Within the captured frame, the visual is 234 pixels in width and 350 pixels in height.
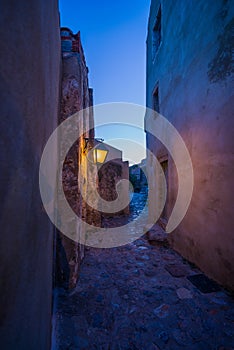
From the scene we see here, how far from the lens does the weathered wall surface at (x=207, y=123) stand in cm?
284

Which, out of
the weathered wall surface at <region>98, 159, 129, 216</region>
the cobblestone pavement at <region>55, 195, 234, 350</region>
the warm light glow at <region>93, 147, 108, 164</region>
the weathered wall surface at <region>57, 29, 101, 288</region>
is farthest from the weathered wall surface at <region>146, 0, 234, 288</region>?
the weathered wall surface at <region>98, 159, 129, 216</region>

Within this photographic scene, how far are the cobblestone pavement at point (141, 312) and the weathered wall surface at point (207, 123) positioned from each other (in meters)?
0.62

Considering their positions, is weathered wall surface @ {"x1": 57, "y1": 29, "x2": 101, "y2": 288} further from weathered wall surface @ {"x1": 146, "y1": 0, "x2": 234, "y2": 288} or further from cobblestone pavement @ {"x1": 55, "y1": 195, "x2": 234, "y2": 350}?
weathered wall surface @ {"x1": 146, "y1": 0, "x2": 234, "y2": 288}

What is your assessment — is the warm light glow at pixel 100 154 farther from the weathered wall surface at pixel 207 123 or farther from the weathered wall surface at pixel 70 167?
the weathered wall surface at pixel 207 123

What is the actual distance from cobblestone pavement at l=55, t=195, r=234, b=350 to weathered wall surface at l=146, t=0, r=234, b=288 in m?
0.62

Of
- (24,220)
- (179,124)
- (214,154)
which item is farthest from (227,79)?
(24,220)

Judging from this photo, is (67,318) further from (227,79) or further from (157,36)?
(157,36)

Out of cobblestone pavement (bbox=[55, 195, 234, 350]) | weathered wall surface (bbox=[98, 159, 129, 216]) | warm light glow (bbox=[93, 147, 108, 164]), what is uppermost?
warm light glow (bbox=[93, 147, 108, 164])

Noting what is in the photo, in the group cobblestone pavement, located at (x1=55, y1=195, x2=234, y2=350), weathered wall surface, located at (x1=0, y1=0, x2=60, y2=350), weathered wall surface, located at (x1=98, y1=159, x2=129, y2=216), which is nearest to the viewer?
weathered wall surface, located at (x1=0, y1=0, x2=60, y2=350)

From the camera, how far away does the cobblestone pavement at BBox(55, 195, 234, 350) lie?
1977mm

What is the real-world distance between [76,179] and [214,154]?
8.16 ft

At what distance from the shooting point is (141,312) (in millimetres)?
2404

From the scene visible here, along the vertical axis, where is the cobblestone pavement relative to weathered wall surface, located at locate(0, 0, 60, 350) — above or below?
below

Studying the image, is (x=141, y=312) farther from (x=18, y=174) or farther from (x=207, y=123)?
(x=207, y=123)
